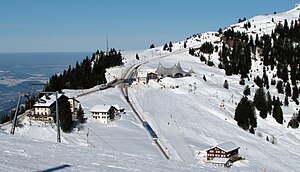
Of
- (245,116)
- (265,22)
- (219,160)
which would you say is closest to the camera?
(219,160)

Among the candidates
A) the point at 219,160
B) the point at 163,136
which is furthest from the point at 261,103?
the point at 219,160

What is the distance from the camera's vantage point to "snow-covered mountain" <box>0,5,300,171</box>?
13.5 metres

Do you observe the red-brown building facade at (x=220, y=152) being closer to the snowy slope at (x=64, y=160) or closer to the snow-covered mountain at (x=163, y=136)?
the snow-covered mountain at (x=163, y=136)

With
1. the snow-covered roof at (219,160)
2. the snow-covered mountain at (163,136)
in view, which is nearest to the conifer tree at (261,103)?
the snow-covered mountain at (163,136)

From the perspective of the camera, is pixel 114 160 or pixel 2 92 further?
pixel 2 92

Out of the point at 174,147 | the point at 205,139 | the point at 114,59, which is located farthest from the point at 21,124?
the point at 114,59

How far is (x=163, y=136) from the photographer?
155 ft

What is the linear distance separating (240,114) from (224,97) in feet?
43.3

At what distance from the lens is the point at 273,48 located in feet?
395

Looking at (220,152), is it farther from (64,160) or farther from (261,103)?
(261,103)

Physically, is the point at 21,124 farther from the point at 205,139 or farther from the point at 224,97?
the point at 224,97

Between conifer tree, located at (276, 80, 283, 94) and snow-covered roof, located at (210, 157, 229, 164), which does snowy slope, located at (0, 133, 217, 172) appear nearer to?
snow-covered roof, located at (210, 157, 229, 164)

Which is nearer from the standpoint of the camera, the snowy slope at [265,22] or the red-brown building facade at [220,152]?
the red-brown building facade at [220,152]

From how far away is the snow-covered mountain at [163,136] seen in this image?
13455 millimetres
